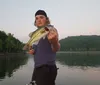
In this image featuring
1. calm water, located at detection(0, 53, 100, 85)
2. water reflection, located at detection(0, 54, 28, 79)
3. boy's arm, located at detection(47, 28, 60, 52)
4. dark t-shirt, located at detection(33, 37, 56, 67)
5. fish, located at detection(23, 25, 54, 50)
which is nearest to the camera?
boy's arm, located at detection(47, 28, 60, 52)

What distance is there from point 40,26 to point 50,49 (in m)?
0.43

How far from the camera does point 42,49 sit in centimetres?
410

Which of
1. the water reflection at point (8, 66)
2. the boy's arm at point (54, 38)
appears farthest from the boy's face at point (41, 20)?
the water reflection at point (8, 66)

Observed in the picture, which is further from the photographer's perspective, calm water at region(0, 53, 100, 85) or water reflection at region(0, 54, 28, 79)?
water reflection at region(0, 54, 28, 79)

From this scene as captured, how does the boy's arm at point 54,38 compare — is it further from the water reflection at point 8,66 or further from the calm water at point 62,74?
the water reflection at point 8,66

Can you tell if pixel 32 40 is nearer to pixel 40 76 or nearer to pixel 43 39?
pixel 43 39

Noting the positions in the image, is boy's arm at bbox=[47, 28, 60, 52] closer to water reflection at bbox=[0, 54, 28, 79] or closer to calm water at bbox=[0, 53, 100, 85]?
calm water at bbox=[0, 53, 100, 85]

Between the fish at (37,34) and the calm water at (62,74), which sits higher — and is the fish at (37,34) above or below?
above

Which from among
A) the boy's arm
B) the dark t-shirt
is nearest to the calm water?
the dark t-shirt

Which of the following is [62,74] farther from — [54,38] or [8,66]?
[54,38]

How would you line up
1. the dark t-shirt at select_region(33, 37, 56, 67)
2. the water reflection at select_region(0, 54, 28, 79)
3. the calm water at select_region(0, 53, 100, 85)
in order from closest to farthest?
the dark t-shirt at select_region(33, 37, 56, 67) < the calm water at select_region(0, 53, 100, 85) < the water reflection at select_region(0, 54, 28, 79)

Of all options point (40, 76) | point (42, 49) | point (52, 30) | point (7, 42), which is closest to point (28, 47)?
point (42, 49)

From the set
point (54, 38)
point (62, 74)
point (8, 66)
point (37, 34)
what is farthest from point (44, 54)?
point (8, 66)

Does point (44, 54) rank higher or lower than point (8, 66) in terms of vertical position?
higher
